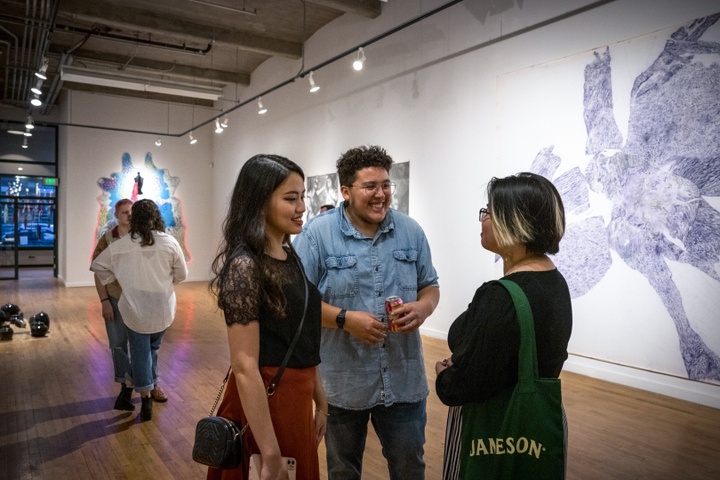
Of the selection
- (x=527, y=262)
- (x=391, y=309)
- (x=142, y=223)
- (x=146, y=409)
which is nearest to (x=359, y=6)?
(x=142, y=223)

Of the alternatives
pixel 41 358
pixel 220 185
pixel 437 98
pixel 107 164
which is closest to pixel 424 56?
pixel 437 98

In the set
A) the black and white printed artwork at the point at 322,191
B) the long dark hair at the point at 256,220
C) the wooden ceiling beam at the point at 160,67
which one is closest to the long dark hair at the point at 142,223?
the long dark hair at the point at 256,220

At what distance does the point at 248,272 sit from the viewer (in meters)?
1.39

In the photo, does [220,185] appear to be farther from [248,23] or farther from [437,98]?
[437,98]

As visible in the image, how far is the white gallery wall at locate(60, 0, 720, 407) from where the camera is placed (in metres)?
4.61

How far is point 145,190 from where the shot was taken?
1403cm

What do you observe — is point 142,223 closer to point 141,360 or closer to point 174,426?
point 141,360

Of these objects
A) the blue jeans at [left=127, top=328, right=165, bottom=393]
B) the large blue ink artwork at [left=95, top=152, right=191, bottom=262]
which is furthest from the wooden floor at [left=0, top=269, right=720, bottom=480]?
the large blue ink artwork at [left=95, top=152, right=191, bottom=262]

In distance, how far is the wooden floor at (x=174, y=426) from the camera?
3139 millimetres

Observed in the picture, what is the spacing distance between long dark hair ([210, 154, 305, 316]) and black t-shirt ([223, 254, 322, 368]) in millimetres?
21

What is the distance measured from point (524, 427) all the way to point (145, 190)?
1426 centimetres

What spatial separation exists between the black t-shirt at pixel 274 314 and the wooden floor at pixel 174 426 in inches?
75.1

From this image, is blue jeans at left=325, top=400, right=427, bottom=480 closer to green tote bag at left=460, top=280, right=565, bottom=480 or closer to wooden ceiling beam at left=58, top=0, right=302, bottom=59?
green tote bag at left=460, top=280, right=565, bottom=480

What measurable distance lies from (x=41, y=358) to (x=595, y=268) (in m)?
5.97
